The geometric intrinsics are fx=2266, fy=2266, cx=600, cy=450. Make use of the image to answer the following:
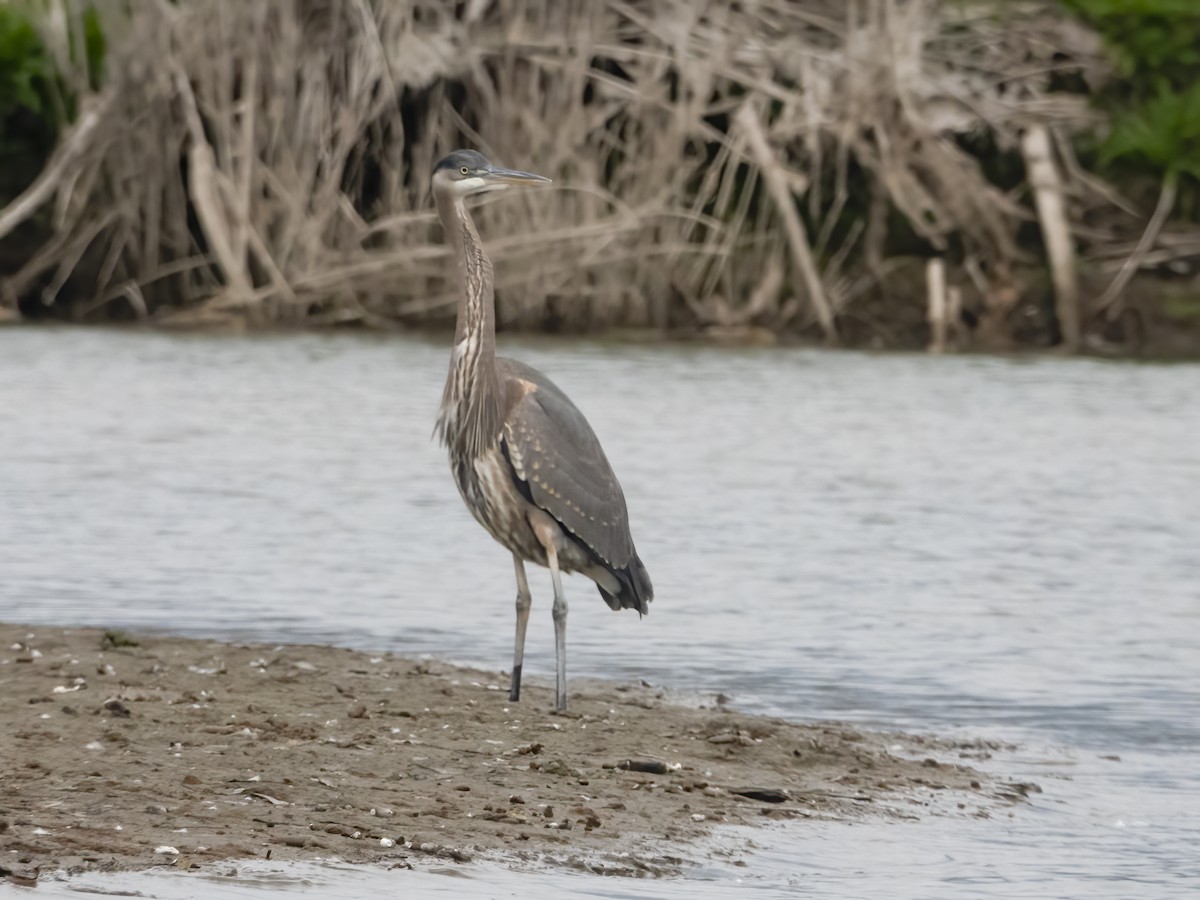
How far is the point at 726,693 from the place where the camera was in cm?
851

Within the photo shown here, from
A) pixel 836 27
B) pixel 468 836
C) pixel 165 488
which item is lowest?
pixel 165 488

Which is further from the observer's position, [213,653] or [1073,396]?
[1073,396]

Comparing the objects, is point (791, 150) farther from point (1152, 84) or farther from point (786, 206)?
Answer: point (1152, 84)

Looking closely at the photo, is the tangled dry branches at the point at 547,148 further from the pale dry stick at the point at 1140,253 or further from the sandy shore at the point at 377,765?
the sandy shore at the point at 377,765

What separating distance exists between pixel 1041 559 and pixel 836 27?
11.9m

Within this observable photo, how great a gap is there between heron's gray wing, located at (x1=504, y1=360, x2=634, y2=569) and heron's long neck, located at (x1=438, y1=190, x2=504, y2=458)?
0.30 ft

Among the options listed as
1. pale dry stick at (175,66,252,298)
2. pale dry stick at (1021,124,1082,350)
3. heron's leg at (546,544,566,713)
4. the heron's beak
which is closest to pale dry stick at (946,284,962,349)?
pale dry stick at (1021,124,1082,350)

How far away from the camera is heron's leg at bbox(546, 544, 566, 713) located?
304 inches

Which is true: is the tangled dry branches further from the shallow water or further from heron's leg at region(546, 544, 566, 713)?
heron's leg at region(546, 544, 566, 713)

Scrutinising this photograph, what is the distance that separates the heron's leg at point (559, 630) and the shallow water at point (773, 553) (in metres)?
0.88

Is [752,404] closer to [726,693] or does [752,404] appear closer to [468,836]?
[726,693]

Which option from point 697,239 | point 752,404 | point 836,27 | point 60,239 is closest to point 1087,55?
point 836,27

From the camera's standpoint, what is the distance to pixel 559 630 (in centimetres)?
794

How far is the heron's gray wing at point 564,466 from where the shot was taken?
785cm
